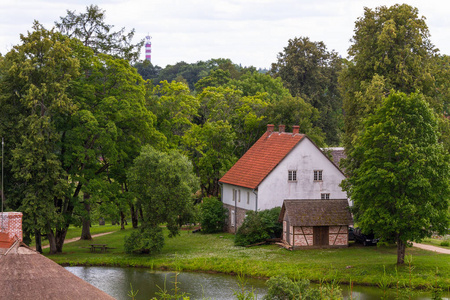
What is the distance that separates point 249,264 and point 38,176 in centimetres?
1462

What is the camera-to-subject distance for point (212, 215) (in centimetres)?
5012

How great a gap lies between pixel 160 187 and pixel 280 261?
927 cm

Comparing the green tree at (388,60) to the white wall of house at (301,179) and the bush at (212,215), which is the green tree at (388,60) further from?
the bush at (212,215)

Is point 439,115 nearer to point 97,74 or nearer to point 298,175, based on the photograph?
point 298,175

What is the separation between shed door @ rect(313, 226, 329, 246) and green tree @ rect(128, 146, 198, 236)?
28.5 ft

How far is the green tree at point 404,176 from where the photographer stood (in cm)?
3297

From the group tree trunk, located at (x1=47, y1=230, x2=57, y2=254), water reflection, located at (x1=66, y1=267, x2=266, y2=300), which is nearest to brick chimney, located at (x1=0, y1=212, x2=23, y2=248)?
water reflection, located at (x1=66, y1=267, x2=266, y2=300)

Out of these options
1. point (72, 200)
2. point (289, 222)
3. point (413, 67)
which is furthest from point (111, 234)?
point (413, 67)

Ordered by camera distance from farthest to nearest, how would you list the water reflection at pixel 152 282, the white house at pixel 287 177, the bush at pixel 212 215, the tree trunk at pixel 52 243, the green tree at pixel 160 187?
1. the bush at pixel 212 215
2. the white house at pixel 287 177
3. the tree trunk at pixel 52 243
4. the green tree at pixel 160 187
5. the water reflection at pixel 152 282

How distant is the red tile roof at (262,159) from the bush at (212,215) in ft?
6.84

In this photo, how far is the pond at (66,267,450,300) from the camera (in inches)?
1250

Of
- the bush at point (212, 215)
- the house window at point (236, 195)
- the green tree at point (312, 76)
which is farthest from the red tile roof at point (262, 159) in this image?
the green tree at point (312, 76)

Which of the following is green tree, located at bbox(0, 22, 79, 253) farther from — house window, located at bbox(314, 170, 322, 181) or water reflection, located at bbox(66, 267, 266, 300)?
house window, located at bbox(314, 170, 322, 181)

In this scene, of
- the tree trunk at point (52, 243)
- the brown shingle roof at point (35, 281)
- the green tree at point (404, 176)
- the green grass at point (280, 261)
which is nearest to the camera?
the brown shingle roof at point (35, 281)
